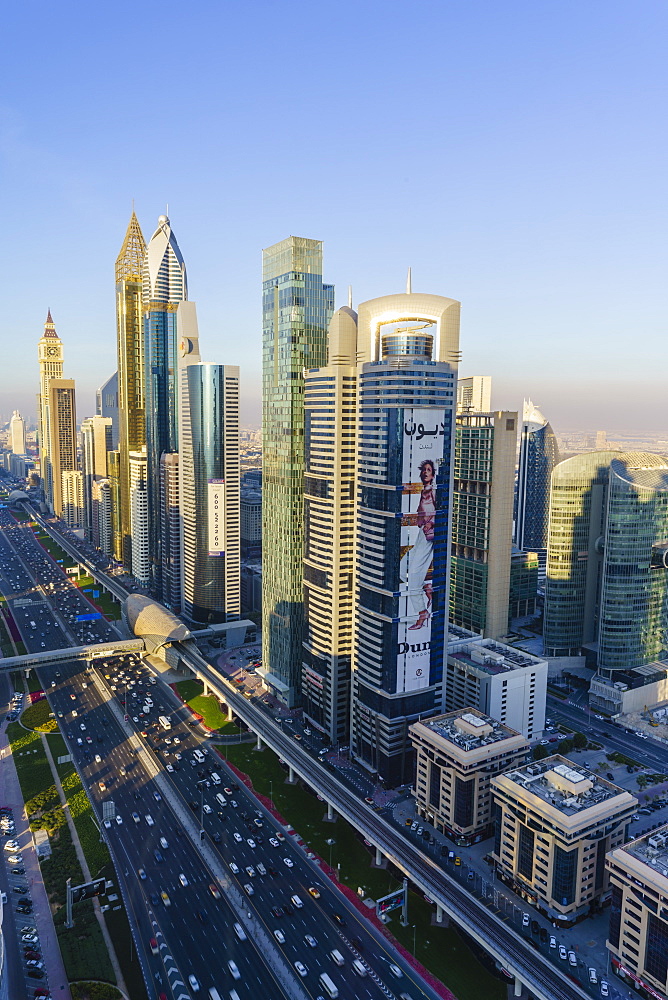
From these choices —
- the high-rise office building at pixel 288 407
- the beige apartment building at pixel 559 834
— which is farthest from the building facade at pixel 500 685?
the high-rise office building at pixel 288 407

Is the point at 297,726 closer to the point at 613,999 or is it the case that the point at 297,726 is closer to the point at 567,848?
the point at 567,848

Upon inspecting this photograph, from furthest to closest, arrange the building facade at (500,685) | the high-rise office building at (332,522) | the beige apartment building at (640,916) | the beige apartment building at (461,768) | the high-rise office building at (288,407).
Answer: the high-rise office building at (288,407) → the building facade at (500,685) → the high-rise office building at (332,522) → the beige apartment building at (461,768) → the beige apartment building at (640,916)

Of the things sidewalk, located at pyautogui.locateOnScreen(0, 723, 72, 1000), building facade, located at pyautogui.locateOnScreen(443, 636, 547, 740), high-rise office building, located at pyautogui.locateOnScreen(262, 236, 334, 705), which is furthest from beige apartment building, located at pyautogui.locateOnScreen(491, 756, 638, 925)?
high-rise office building, located at pyautogui.locateOnScreen(262, 236, 334, 705)

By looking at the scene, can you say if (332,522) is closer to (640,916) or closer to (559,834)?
(559,834)

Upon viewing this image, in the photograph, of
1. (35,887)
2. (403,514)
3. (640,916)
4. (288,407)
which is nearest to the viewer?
(640,916)

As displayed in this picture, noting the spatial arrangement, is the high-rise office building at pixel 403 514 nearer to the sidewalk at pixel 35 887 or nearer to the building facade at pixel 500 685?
the building facade at pixel 500 685

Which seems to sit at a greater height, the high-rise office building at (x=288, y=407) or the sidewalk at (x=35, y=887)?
the high-rise office building at (x=288, y=407)

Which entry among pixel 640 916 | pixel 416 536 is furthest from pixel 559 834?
pixel 416 536

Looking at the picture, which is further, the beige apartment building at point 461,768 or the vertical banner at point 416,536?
the vertical banner at point 416,536

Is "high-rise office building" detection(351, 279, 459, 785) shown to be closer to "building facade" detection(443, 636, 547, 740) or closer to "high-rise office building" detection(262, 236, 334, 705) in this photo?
"building facade" detection(443, 636, 547, 740)
